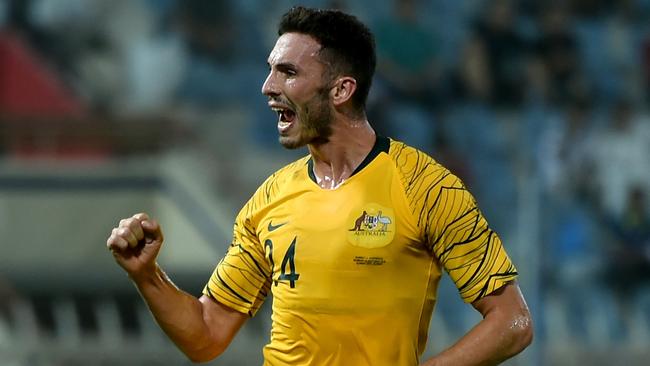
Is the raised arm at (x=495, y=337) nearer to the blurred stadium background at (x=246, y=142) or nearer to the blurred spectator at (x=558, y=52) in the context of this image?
the blurred stadium background at (x=246, y=142)

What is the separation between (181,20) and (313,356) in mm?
6169

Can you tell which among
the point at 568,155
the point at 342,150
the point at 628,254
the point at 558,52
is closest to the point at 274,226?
the point at 342,150

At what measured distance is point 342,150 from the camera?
3338 millimetres

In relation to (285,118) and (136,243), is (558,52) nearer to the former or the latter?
(285,118)

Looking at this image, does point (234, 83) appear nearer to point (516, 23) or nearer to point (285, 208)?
point (516, 23)

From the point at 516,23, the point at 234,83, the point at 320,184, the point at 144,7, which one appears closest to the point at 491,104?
the point at 516,23

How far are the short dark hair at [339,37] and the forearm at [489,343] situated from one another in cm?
70

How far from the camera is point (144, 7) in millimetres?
9320

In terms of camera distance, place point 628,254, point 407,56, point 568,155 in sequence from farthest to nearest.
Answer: point 407,56
point 568,155
point 628,254

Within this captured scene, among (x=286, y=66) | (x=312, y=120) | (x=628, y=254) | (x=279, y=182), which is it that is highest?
(x=286, y=66)

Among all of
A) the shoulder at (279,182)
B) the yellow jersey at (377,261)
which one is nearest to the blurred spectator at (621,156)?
the shoulder at (279,182)

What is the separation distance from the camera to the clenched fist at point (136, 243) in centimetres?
314

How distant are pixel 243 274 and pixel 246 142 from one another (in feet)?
16.8

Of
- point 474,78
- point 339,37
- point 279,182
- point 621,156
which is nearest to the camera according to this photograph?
point 339,37
